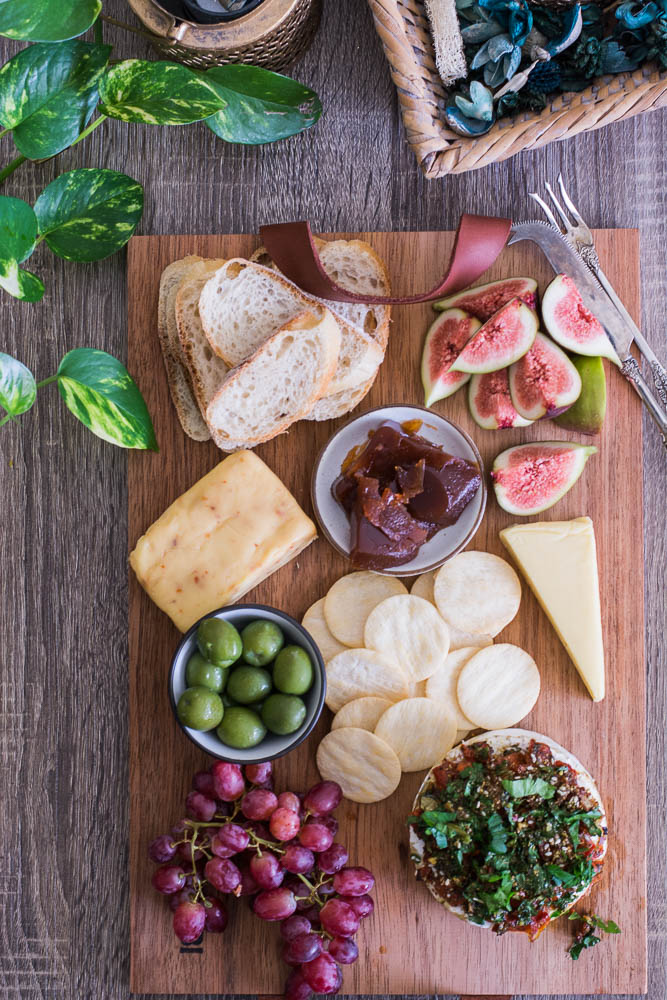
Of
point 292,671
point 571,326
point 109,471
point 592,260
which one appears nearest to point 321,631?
point 292,671

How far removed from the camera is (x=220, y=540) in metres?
1.64

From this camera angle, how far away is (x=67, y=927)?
1767 millimetres

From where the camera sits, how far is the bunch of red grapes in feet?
5.06

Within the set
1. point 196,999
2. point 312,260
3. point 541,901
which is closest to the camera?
point 541,901

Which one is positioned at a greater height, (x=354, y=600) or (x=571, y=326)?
(x=571, y=326)

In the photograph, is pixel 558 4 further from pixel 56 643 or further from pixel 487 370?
pixel 56 643

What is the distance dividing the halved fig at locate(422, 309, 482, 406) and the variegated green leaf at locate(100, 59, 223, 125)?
0.60 meters

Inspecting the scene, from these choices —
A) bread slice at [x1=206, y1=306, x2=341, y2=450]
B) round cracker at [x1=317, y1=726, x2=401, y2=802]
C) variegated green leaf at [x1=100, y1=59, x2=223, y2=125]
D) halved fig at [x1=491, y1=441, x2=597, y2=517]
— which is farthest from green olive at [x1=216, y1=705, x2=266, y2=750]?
variegated green leaf at [x1=100, y1=59, x2=223, y2=125]

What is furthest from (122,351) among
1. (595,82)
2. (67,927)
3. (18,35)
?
(67,927)

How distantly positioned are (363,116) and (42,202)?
71cm

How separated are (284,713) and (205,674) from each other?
163 mm

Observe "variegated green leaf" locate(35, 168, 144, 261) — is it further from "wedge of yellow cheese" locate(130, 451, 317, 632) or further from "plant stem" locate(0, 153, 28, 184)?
"wedge of yellow cheese" locate(130, 451, 317, 632)

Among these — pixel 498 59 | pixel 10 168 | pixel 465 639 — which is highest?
pixel 498 59

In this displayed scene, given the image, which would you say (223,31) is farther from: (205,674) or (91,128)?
(205,674)
